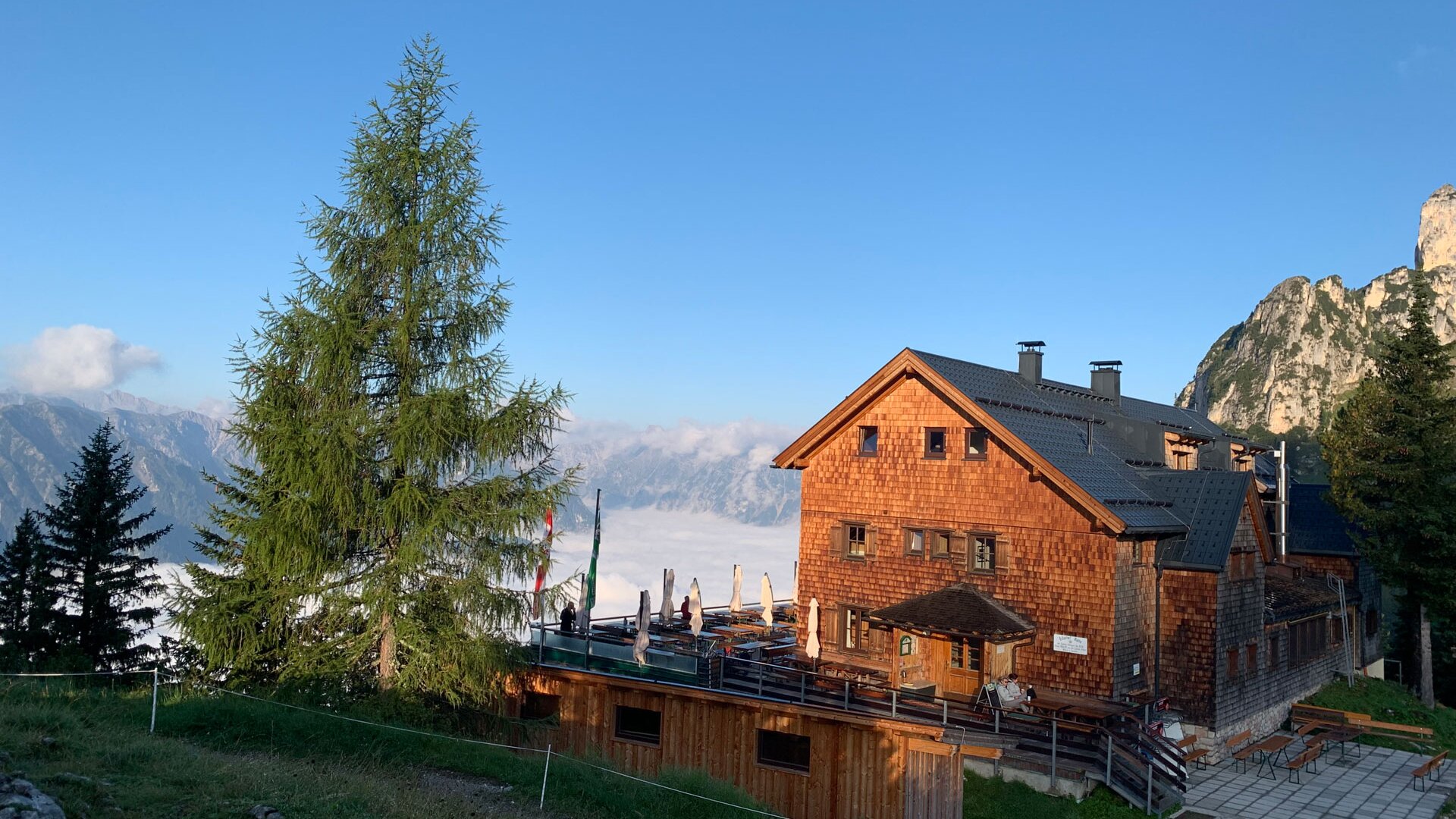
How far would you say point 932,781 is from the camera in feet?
60.0

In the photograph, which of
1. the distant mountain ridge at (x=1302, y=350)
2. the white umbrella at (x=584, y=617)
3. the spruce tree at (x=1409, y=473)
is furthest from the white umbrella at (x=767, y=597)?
the distant mountain ridge at (x=1302, y=350)

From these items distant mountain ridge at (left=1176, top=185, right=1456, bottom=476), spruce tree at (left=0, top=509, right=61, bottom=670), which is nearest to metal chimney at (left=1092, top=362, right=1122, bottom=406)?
spruce tree at (left=0, top=509, right=61, bottom=670)

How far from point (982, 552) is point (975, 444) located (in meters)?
2.67

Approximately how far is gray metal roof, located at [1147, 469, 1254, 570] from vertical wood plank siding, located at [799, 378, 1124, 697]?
2.36 metres

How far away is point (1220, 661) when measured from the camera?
23.1m

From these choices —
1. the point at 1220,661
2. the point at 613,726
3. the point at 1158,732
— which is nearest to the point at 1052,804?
the point at 1158,732

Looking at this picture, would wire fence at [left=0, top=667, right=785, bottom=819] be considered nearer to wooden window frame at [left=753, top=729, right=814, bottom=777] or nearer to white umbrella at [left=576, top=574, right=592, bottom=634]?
wooden window frame at [left=753, top=729, right=814, bottom=777]

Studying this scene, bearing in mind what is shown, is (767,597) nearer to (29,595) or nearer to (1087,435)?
(1087,435)

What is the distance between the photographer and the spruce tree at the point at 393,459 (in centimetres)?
1678

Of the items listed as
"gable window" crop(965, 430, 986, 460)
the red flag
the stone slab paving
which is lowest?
the stone slab paving

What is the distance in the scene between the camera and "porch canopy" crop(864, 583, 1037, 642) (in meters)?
21.9

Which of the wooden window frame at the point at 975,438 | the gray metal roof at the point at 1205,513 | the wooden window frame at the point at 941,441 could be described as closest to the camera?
the gray metal roof at the point at 1205,513

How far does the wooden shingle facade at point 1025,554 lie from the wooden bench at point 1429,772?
3658 millimetres

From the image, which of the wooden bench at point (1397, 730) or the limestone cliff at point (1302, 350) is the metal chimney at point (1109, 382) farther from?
the limestone cliff at point (1302, 350)
